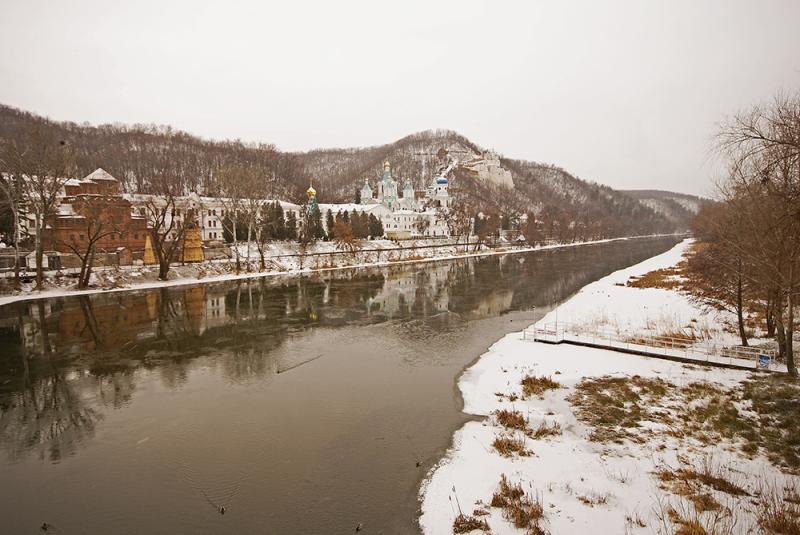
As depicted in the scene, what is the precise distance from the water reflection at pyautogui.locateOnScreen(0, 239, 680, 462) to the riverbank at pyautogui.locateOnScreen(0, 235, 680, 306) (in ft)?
8.81

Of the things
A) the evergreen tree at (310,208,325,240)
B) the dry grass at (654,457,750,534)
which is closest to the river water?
the dry grass at (654,457,750,534)

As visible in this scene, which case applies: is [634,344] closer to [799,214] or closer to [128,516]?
[799,214]

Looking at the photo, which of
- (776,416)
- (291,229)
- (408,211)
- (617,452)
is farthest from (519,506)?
(408,211)

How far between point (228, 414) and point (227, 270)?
35762mm

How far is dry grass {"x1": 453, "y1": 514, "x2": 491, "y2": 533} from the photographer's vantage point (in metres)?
7.00

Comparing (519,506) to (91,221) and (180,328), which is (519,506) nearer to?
(180,328)

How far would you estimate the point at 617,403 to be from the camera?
37.9ft

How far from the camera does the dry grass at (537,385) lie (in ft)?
41.5

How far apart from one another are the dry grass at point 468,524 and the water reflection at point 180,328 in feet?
29.3

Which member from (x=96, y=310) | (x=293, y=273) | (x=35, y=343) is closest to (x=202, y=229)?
(x=293, y=273)

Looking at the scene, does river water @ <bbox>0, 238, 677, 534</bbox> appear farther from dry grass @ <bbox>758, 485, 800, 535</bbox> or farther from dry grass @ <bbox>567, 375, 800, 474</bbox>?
dry grass @ <bbox>758, 485, 800, 535</bbox>

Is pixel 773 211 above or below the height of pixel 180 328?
above

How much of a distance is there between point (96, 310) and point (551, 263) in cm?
5019

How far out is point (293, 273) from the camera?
155 ft
